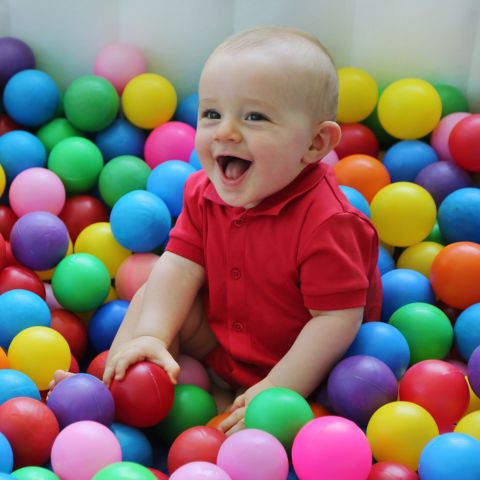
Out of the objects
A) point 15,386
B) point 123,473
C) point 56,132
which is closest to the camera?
point 123,473

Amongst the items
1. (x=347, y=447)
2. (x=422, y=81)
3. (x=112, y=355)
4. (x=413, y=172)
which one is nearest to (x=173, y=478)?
(x=347, y=447)

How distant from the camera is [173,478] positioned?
931mm

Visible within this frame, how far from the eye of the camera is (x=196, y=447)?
105cm

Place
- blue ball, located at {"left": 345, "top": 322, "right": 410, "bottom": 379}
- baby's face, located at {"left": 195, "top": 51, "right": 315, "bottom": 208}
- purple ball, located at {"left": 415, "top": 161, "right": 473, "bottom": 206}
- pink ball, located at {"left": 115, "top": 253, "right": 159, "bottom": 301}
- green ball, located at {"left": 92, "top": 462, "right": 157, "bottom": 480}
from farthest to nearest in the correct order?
purple ball, located at {"left": 415, "top": 161, "right": 473, "bottom": 206} < pink ball, located at {"left": 115, "top": 253, "right": 159, "bottom": 301} < blue ball, located at {"left": 345, "top": 322, "right": 410, "bottom": 379} < baby's face, located at {"left": 195, "top": 51, "right": 315, "bottom": 208} < green ball, located at {"left": 92, "top": 462, "right": 157, "bottom": 480}

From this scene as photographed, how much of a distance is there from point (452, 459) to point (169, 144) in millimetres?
912

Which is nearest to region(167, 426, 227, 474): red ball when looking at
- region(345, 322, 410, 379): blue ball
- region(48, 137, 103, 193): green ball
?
region(345, 322, 410, 379): blue ball

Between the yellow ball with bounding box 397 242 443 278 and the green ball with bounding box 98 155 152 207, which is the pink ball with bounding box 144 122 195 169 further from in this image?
the yellow ball with bounding box 397 242 443 278

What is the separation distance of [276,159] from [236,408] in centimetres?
33

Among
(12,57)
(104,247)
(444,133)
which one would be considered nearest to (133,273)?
(104,247)

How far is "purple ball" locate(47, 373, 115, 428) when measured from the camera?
1.08 metres

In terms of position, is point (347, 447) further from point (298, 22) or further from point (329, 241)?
point (298, 22)

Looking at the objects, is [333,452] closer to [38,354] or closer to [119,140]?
[38,354]

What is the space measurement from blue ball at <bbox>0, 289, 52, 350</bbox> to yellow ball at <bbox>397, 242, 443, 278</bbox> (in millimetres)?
622

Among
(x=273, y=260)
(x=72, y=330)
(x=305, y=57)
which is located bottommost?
(x=72, y=330)
